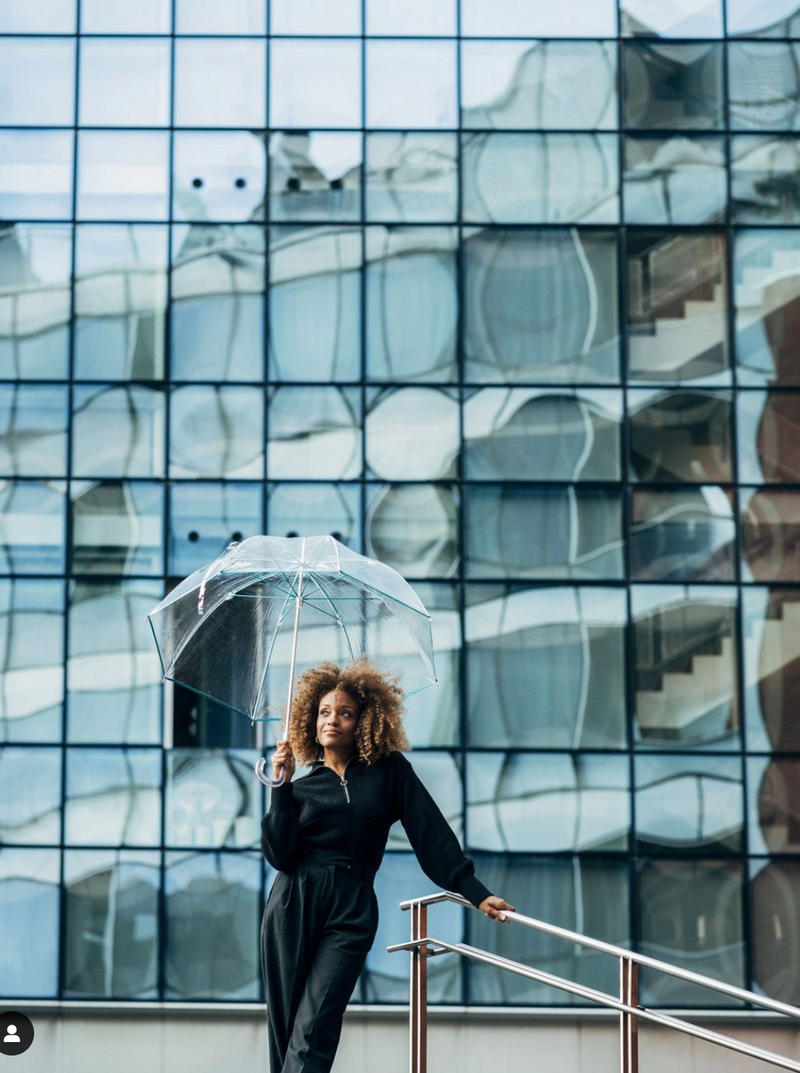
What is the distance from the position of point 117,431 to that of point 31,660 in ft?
6.79

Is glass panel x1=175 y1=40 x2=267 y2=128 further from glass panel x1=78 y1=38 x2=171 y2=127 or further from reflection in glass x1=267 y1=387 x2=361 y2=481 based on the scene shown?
reflection in glass x1=267 y1=387 x2=361 y2=481

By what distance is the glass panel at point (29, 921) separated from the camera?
12.3 meters

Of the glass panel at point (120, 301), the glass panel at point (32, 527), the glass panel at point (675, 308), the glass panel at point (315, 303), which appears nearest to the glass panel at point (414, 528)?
the glass panel at point (315, 303)

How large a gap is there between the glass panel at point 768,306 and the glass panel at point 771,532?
1021 mm

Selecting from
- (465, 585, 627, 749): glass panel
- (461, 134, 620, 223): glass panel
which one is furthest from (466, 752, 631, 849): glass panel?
(461, 134, 620, 223): glass panel

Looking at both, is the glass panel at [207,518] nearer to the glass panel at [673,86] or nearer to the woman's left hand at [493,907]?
the glass panel at [673,86]

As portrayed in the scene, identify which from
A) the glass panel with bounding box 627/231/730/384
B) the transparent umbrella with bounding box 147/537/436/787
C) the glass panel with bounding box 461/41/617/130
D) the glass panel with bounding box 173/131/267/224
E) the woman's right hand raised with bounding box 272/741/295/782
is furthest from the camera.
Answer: the glass panel with bounding box 461/41/617/130

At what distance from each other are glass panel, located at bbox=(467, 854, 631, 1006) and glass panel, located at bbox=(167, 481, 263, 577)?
344cm

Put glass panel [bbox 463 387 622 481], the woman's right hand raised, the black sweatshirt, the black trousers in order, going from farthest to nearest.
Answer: glass panel [bbox 463 387 622 481] < the black sweatshirt < the black trousers < the woman's right hand raised

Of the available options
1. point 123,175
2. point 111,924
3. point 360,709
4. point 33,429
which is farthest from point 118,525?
point 360,709

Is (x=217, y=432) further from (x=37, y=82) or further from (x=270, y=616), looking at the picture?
(x=270, y=616)

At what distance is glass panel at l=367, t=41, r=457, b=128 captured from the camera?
13.2m

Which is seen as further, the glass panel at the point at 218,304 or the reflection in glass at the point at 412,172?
the reflection in glass at the point at 412,172

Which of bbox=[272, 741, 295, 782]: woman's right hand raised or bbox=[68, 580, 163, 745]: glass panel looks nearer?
bbox=[272, 741, 295, 782]: woman's right hand raised
